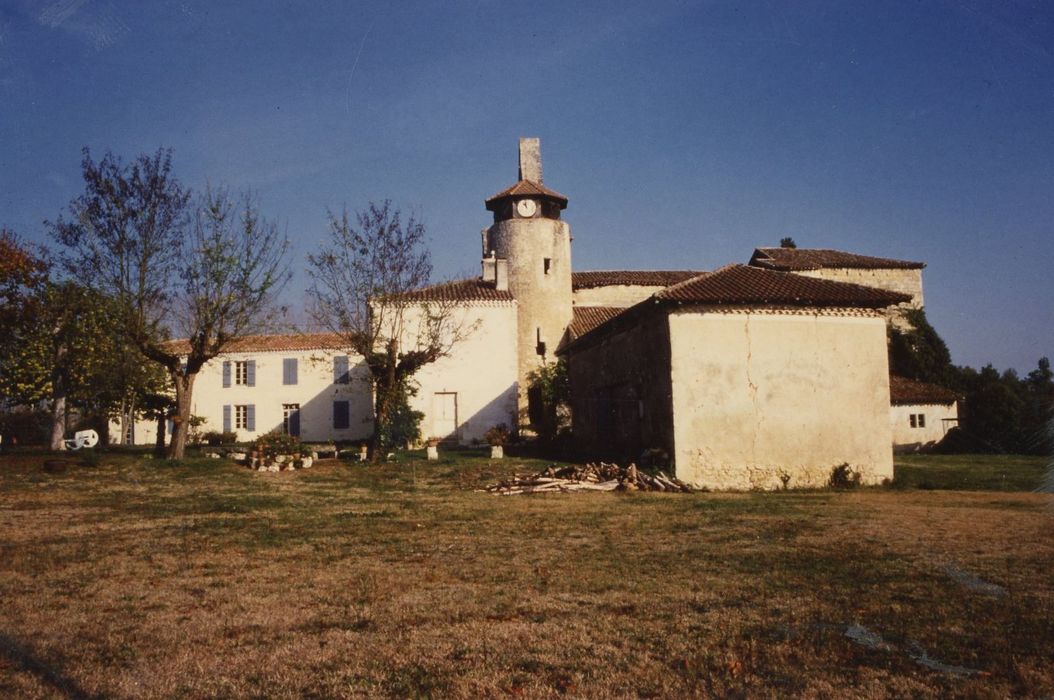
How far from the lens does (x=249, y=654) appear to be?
446 cm

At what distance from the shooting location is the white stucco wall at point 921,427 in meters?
32.9

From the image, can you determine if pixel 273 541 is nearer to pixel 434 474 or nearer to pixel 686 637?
pixel 686 637

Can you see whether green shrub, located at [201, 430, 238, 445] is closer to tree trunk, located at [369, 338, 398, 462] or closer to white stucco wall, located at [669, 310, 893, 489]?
tree trunk, located at [369, 338, 398, 462]

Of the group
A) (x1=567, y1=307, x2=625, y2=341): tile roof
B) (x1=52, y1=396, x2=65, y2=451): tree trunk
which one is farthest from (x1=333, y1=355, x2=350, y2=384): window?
(x1=52, y1=396, x2=65, y2=451): tree trunk

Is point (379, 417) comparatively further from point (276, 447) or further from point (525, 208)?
point (525, 208)

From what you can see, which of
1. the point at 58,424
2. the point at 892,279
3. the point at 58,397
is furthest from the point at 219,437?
the point at 892,279

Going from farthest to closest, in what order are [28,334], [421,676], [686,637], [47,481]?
[28,334]
[47,481]
[686,637]
[421,676]

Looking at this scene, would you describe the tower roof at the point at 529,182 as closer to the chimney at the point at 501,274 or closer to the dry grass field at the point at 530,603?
the chimney at the point at 501,274

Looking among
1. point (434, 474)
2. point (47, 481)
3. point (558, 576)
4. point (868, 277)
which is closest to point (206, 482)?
point (47, 481)

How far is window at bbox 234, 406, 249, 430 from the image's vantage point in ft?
133

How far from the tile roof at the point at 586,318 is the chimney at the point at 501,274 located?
3.71 meters

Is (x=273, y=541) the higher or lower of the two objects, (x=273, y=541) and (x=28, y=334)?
the lower

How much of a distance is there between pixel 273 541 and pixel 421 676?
18.6 feet

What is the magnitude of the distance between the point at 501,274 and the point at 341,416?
41.9 feet
